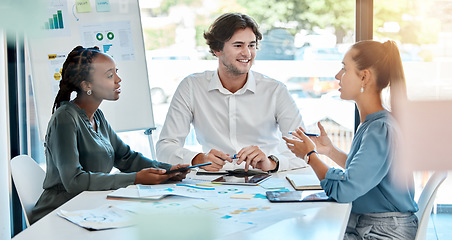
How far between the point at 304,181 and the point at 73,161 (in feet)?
2.04

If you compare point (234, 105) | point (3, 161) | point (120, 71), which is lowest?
point (3, 161)

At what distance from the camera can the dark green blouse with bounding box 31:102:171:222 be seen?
1.29 m

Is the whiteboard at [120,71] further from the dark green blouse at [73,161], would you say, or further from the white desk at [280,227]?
the white desk at [280,227]

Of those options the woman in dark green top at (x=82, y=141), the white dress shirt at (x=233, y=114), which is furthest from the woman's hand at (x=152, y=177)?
the white dress shirt at (x=233, y=114)

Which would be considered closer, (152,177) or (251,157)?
(152,177)

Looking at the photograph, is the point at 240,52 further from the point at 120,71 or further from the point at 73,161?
the point at 73,161

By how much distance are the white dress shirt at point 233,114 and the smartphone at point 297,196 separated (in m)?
0.63

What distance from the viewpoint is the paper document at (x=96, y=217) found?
2.86ft

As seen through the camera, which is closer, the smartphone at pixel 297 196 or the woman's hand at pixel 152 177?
the smartphone at pixel 297 196

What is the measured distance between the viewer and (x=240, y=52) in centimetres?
184

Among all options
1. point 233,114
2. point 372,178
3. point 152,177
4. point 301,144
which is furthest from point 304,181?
point 233,114

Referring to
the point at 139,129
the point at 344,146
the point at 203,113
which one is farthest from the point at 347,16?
the point at 139,129

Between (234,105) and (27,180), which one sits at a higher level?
(234,105)

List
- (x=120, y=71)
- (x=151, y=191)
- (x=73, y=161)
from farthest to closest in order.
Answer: (x=120, y=71) < (x=73, y=161) < (x=151, y=191)
